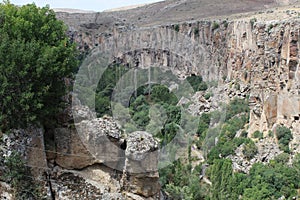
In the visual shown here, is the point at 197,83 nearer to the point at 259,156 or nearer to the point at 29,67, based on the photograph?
the point at 259,156

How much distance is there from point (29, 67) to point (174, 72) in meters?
36.6

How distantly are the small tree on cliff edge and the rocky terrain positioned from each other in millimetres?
504

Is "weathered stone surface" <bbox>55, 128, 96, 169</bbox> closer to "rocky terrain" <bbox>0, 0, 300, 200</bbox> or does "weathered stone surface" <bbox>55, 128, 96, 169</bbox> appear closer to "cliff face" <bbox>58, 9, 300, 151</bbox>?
"rocky terrain" <bbox>0, 0, 300, 200</bbox>

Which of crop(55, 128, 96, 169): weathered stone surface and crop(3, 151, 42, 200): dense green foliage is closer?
crop(3, 151, 42, 200): dense green foliage

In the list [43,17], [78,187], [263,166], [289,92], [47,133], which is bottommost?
[263,166]

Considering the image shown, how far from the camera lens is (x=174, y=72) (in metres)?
46.1

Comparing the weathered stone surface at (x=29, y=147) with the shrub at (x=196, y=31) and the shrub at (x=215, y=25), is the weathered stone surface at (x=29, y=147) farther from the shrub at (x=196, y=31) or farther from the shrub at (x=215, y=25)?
the shrub at (x=196, y=31)

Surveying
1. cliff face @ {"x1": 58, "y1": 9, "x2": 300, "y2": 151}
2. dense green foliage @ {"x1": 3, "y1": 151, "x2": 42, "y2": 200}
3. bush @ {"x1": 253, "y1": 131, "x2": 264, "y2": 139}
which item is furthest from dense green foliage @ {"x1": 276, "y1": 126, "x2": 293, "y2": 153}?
dense green foliage @ {"x1": 3, "y1": 151, "x2": 42, "y2": 200}

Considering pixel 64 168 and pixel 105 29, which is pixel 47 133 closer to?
pixel 64 168

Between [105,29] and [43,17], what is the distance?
53902 millimetres

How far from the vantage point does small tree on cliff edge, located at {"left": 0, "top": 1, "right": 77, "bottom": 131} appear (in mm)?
9773

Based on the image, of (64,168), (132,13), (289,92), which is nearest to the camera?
(64,168)

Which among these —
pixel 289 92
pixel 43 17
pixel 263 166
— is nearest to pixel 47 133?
pixel 43 17

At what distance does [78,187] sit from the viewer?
984 cm
